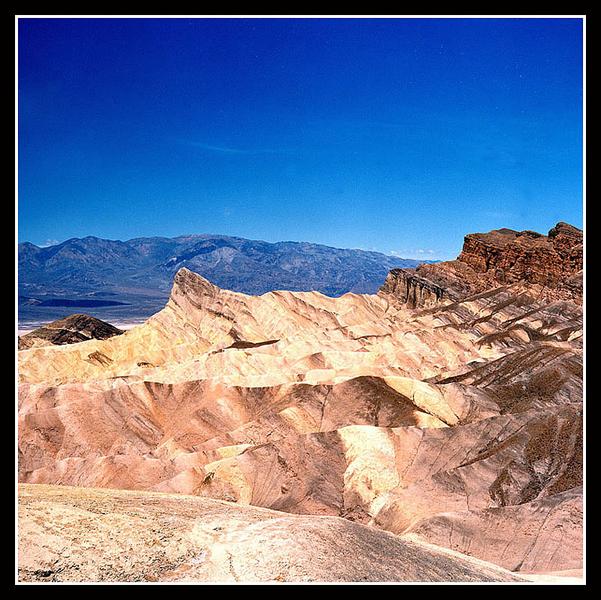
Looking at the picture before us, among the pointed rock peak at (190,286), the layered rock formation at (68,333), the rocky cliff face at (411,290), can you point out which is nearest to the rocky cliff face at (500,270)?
the rocky cliff face at (411,290)

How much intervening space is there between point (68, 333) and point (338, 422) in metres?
49.3

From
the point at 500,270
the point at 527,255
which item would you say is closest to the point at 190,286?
the point at 500,270

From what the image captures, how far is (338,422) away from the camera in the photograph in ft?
100

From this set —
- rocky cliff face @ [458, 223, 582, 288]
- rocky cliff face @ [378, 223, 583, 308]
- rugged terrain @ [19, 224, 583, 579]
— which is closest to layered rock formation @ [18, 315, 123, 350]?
rugged terrain @ [19, 224, 583, 579]

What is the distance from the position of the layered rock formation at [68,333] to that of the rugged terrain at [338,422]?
18.1 metres

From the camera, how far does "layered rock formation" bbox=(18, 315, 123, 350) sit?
217 ft

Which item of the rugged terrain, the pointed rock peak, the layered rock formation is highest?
the pointed rock peak

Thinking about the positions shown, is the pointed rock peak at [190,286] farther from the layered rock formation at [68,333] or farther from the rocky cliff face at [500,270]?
the rocky cliff face at [500,270]

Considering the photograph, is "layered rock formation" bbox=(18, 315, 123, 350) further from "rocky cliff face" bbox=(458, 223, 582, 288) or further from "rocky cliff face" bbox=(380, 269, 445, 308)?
"rocky cliff face" bbox=(458, 223, 582, 288)

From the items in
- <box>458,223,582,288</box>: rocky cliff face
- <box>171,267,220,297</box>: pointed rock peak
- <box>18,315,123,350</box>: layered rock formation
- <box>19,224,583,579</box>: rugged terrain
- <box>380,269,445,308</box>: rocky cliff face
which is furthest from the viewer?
<box>380,269,445,308</box>: rocky cliff face

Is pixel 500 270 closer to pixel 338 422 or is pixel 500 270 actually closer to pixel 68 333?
pixel 338 422

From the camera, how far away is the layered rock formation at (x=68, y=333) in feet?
217

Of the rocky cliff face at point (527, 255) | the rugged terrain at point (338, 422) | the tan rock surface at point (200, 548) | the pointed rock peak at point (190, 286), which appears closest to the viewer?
the tan rock surface at point (200, 548)

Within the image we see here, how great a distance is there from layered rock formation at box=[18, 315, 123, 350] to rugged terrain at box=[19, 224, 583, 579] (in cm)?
1813
